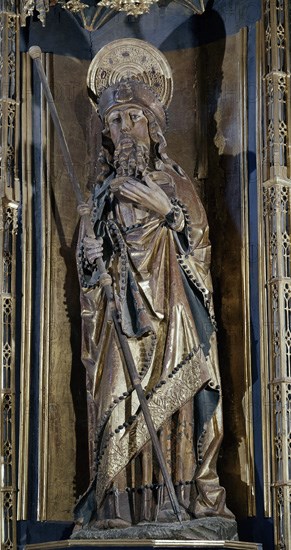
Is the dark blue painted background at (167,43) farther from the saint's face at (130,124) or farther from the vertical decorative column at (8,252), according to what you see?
the saint's face at (130,124)

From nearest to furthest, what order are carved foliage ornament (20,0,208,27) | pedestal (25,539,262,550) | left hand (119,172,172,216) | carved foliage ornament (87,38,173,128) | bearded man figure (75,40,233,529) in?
pedestal (25,539,262,550), bearded man figure (75,40,233,529), left hand (119,172,172,216), carved foliage ornament (20,0,208,27), carved foliage ornament (87,38,173,128)

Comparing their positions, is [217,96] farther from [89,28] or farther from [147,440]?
[147,440]

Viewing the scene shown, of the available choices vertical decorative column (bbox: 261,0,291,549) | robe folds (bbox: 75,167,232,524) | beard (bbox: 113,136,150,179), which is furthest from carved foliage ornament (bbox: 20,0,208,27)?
robe folds (bbox: 75,167,232,524)

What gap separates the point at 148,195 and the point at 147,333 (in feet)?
2.70

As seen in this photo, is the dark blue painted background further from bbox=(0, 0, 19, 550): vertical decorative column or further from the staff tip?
the staff tip

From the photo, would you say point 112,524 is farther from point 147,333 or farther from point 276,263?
point 276,263

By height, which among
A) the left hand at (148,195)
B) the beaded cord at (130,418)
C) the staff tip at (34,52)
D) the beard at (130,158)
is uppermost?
the staff tip at (34,52)

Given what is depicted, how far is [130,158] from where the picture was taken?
9.14 meters

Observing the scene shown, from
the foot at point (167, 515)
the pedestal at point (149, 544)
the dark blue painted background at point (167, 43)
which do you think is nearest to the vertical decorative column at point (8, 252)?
the dark blue painted background at point (167, 43)

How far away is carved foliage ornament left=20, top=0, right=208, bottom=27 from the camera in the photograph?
9.41 meters

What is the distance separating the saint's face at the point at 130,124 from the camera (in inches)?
363

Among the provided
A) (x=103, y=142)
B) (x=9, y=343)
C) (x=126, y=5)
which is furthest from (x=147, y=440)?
(x=126, y=5)

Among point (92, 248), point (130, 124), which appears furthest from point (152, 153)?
point (92, 248)

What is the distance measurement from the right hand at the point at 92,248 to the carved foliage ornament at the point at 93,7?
4.75ft
